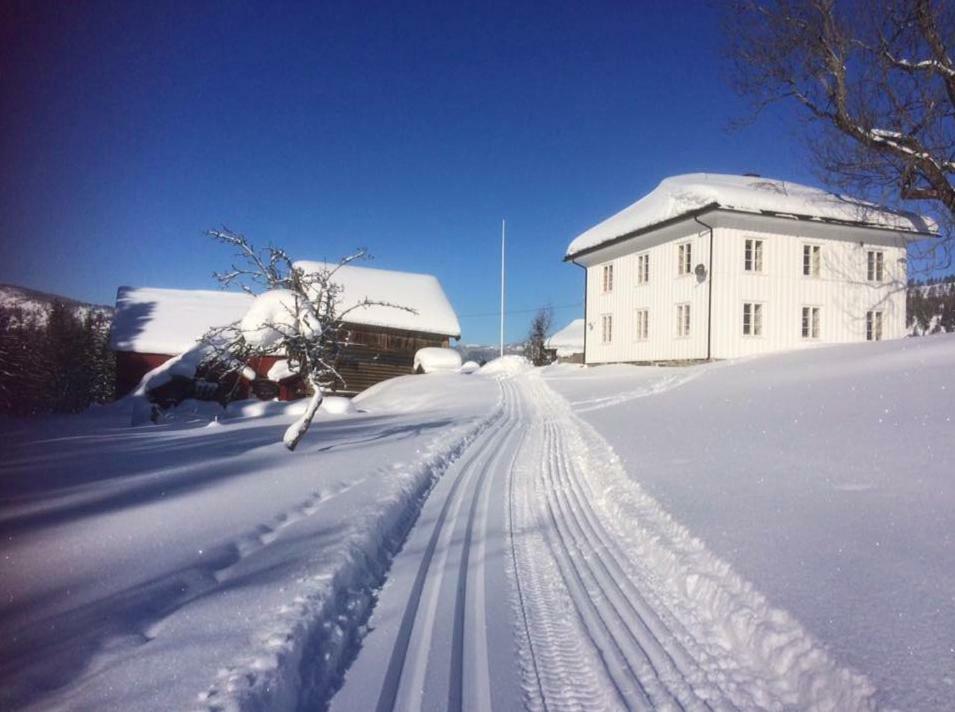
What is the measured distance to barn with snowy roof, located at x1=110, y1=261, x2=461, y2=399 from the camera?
30.1 metres

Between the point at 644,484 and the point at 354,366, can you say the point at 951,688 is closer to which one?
the point at 644,484

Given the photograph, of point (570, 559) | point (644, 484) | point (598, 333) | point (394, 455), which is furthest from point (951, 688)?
point (598, 333)

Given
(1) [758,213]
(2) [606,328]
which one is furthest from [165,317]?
(1) [758,213]

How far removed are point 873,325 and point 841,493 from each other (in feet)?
77.2

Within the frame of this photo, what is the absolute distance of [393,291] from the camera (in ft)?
119

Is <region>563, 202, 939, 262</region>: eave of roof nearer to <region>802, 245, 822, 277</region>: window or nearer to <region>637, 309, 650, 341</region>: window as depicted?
<region>802, 245, 822, 277</region>: window

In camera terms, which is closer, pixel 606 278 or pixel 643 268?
pixel 643 268

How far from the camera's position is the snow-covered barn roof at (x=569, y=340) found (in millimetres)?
68331

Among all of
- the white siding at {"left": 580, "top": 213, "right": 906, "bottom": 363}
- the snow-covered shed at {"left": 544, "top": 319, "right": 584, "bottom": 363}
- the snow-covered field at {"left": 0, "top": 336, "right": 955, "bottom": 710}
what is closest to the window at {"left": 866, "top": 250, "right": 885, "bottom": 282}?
the white siding at {"left": 580, "top": 213, "right": 906, "bottom": 363}

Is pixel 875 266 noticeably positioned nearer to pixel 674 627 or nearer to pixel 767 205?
pixel 767 205

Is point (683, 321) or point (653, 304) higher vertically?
point (653, 304)

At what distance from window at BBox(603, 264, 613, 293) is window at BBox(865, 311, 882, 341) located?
440 inches

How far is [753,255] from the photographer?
2305 cm

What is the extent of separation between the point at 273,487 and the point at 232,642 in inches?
166
